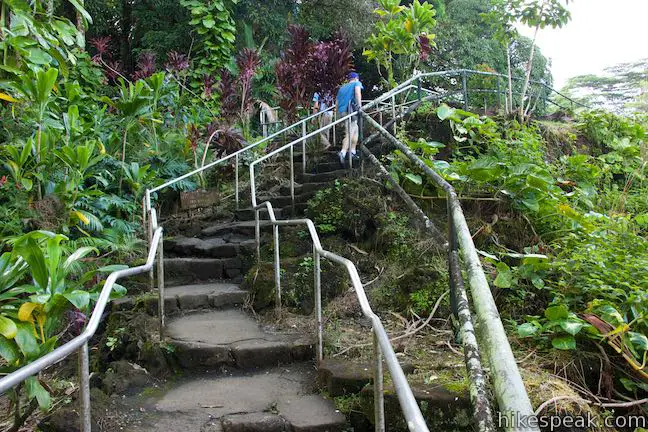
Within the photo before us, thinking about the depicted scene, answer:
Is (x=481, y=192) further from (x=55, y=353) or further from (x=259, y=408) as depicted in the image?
(x=55, y=353)

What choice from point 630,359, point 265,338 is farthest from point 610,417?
point 265,338

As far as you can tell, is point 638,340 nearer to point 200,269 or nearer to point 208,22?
point 200,269

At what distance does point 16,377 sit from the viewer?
143 cm

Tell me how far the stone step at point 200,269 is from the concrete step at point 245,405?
1708 millimetres

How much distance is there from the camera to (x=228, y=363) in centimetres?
331

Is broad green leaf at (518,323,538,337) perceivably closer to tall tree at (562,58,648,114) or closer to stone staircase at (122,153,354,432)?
stone staircase at (122,153,354,432)

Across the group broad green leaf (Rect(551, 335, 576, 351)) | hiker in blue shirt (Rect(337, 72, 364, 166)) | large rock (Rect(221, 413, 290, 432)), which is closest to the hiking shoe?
hiker in blue shirt (Rect(337, 72, 364, 166))

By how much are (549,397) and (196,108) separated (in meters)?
7.44

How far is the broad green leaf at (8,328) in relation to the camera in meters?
2.33

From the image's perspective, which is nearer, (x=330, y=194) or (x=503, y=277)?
(x=503, y=277)

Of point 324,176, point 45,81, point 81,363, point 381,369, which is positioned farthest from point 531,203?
point 45,81

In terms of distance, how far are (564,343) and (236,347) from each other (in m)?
1.93

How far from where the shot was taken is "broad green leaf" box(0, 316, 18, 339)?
2.33m

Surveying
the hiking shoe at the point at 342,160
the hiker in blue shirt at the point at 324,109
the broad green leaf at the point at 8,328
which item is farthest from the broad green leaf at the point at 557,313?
the hiker in blue shirt at the point at 324,109
